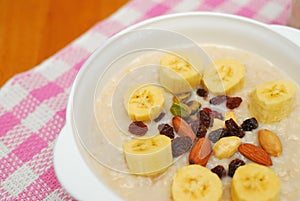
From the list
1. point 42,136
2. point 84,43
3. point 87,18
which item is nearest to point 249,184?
point 42,136

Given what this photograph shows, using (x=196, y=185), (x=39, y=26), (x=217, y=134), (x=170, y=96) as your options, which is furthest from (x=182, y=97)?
(x=39, y=26)

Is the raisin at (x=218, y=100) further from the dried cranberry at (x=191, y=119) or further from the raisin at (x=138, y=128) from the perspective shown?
the raisin at (x=138, y=128)

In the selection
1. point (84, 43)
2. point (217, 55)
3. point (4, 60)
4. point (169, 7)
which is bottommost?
point (4, 60)

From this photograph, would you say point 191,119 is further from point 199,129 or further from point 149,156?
point 149,156

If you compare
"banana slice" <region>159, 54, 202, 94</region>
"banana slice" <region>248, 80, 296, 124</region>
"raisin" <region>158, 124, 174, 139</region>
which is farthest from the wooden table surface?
"banana slice" <region>248, 80, 296, 124</region>

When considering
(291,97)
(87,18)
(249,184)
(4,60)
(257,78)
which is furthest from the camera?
(87,18)

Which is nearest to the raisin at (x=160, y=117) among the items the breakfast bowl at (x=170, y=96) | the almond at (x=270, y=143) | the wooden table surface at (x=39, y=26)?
the breakfast bowl at (x=170, y=96)

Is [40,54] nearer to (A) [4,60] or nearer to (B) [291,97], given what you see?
(A) [4,60]

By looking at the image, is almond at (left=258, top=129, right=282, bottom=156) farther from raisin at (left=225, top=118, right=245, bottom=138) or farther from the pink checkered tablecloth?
the pink checkered tablecloth
